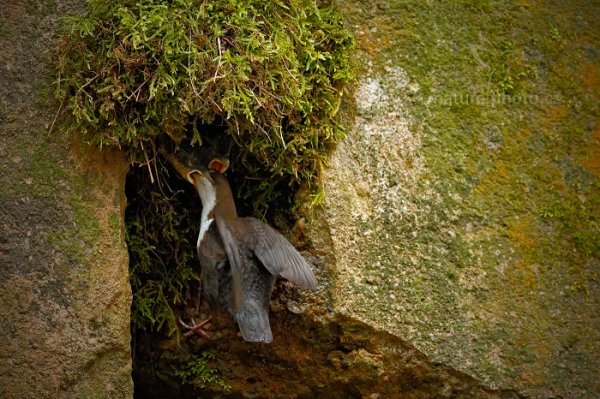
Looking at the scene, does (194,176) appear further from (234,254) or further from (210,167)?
(234,254)

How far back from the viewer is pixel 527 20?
4.19 metres

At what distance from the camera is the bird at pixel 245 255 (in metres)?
3.52

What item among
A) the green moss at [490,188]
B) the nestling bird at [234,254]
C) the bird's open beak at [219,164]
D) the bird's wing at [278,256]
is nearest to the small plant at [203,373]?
the nestling bird at [234,254]

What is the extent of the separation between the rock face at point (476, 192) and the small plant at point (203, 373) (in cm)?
69

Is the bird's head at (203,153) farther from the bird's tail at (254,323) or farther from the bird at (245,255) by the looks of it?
the bird's tail at (254,323)

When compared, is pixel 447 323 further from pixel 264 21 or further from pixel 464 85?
pixel 264 21

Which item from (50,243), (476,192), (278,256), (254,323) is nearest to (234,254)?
(278,256)

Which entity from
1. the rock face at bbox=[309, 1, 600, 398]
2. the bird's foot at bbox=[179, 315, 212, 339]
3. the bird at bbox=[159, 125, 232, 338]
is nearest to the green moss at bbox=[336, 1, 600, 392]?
the rock face at bbox=[309, 1, 600, 398]

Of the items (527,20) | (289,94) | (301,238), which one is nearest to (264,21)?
(289,94)

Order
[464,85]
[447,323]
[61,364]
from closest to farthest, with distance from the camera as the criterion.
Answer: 1. [61,364]
2. [447,323]
3. [464,85]

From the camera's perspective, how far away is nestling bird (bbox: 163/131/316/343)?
354 cm

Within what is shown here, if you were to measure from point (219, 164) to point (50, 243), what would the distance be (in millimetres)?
776

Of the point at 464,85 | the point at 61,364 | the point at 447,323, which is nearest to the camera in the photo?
the point at 61,364

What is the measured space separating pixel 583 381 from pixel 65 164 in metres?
2.44
